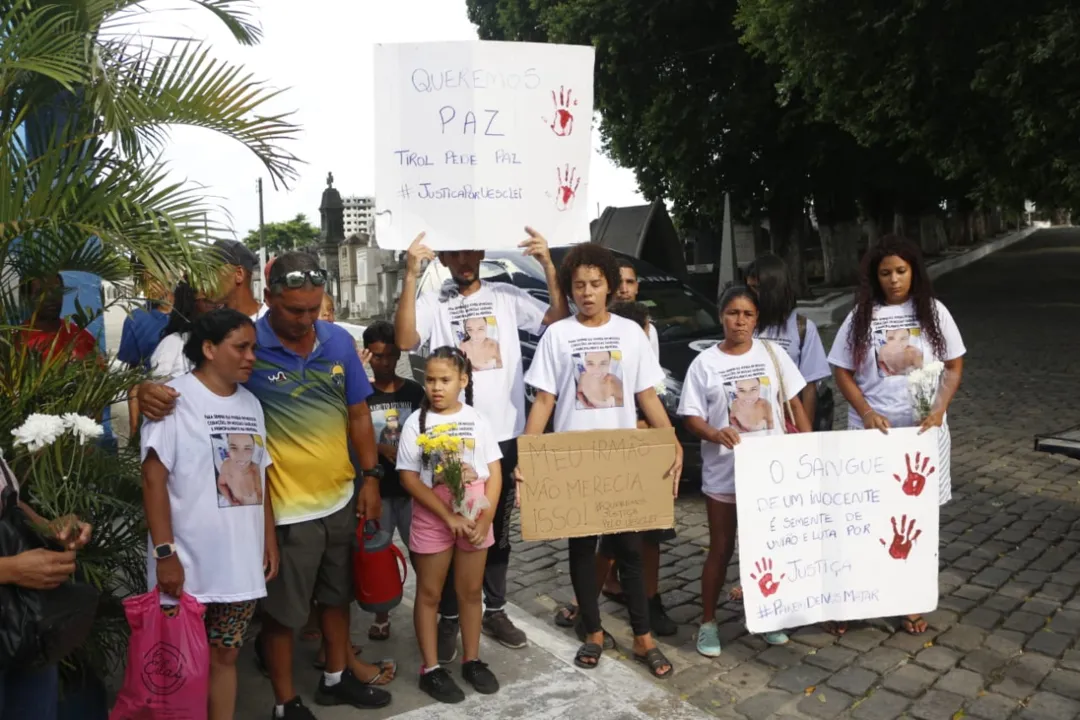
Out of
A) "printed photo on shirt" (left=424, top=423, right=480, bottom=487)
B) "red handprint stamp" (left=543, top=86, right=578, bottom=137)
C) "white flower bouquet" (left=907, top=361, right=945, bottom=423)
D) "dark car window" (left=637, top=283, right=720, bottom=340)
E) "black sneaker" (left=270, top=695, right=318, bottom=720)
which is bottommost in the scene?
"black sneaker" (left=270, top=695, right=318, bottom=720)

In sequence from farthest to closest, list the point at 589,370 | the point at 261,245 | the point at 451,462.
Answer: the point at 261,245, the point at 589,370, the point at 451,462

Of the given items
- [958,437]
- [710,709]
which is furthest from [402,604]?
[958,437]

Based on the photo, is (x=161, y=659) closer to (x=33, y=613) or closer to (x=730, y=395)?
(x=33, y=613)

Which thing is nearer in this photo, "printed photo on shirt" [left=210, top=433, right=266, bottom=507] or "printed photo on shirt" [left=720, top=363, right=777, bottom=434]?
"printed photo on shirt" [left=210, top=433, right=266, bottom=507]

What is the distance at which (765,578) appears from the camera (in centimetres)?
417

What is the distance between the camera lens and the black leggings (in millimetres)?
4047

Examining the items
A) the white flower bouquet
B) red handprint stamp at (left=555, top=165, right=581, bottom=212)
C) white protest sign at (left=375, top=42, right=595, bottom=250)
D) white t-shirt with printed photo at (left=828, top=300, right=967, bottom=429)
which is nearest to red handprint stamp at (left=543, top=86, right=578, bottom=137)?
white protest sign at (left=375, top=42, right=595, bottom=250)

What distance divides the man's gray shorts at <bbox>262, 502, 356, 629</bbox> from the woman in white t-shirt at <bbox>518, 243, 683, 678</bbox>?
0.97 m

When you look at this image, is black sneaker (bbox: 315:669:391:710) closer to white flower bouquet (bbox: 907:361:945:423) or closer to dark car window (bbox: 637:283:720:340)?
white flower bouquet (bbox: 907:361:945:423)

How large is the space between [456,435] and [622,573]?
1.03 meters

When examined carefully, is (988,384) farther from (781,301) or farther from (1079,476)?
(781,301)

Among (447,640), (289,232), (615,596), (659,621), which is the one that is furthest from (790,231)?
(289,232)

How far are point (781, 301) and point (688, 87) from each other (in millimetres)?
15047

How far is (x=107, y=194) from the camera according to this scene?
125 inches
